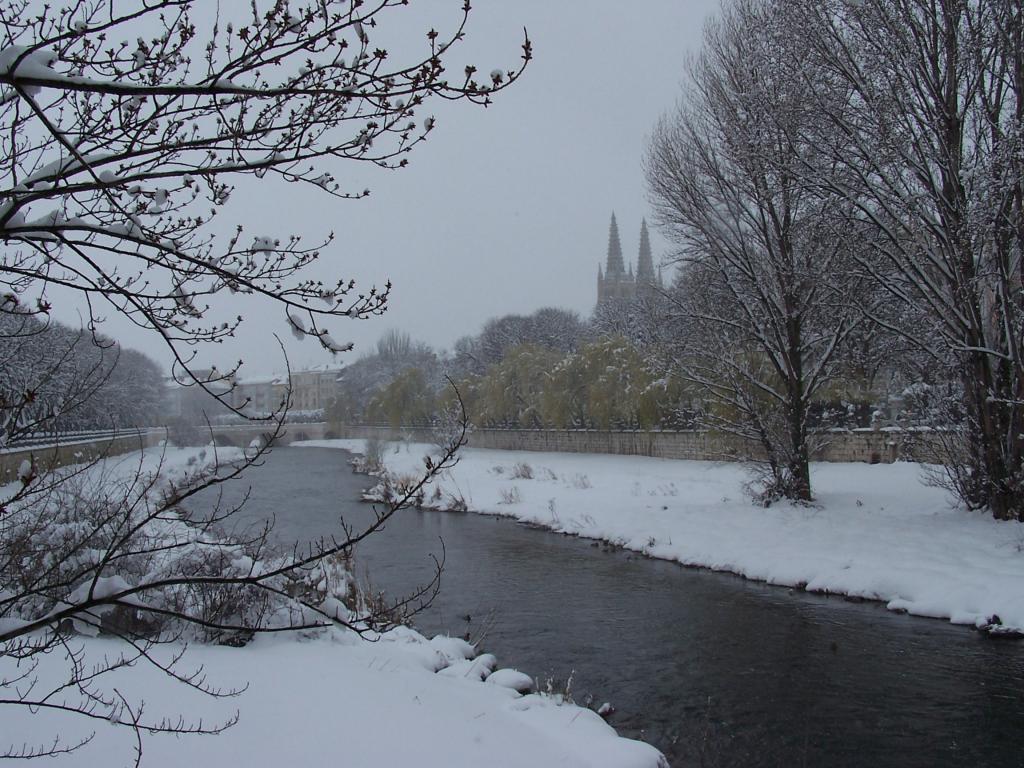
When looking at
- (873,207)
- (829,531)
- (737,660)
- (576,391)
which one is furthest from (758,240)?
(576,391)

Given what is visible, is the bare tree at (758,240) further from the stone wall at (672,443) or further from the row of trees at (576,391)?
the row of trees at (576,391)

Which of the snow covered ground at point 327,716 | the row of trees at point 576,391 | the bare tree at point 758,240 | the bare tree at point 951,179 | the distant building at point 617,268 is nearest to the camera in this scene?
the snow covered ground at point 327,716

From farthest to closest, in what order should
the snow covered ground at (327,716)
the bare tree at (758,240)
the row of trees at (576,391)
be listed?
the row of trees at (576,391)
the bare tree at (758,240)
the snow covered ground at (327,716)

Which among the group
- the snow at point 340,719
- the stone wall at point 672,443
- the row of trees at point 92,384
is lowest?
the snow at point 340,719

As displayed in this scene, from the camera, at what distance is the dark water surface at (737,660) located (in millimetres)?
6980

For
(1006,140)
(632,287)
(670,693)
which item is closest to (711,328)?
(1006,140)

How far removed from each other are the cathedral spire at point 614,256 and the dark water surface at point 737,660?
370 ft

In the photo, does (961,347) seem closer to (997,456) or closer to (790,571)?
(997,456)

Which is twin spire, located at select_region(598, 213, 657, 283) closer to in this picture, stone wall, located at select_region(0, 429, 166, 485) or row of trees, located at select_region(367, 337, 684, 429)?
row of trees, located at select_region(367, 337, 684, 429)

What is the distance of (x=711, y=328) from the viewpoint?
17453 millimetres

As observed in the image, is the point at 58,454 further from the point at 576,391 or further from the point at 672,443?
the point at 576,391

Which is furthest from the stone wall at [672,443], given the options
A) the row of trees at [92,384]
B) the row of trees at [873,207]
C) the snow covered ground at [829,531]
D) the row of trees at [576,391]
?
the row of trees at [92,384]

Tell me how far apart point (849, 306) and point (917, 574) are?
5.40m

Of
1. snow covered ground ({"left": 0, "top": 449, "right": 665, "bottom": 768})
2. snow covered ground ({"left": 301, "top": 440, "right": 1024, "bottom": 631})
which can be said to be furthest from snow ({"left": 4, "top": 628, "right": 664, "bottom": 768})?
snow covered ground ({"left": 301, "top": 440, "right": 1024, "bottom": 631})
